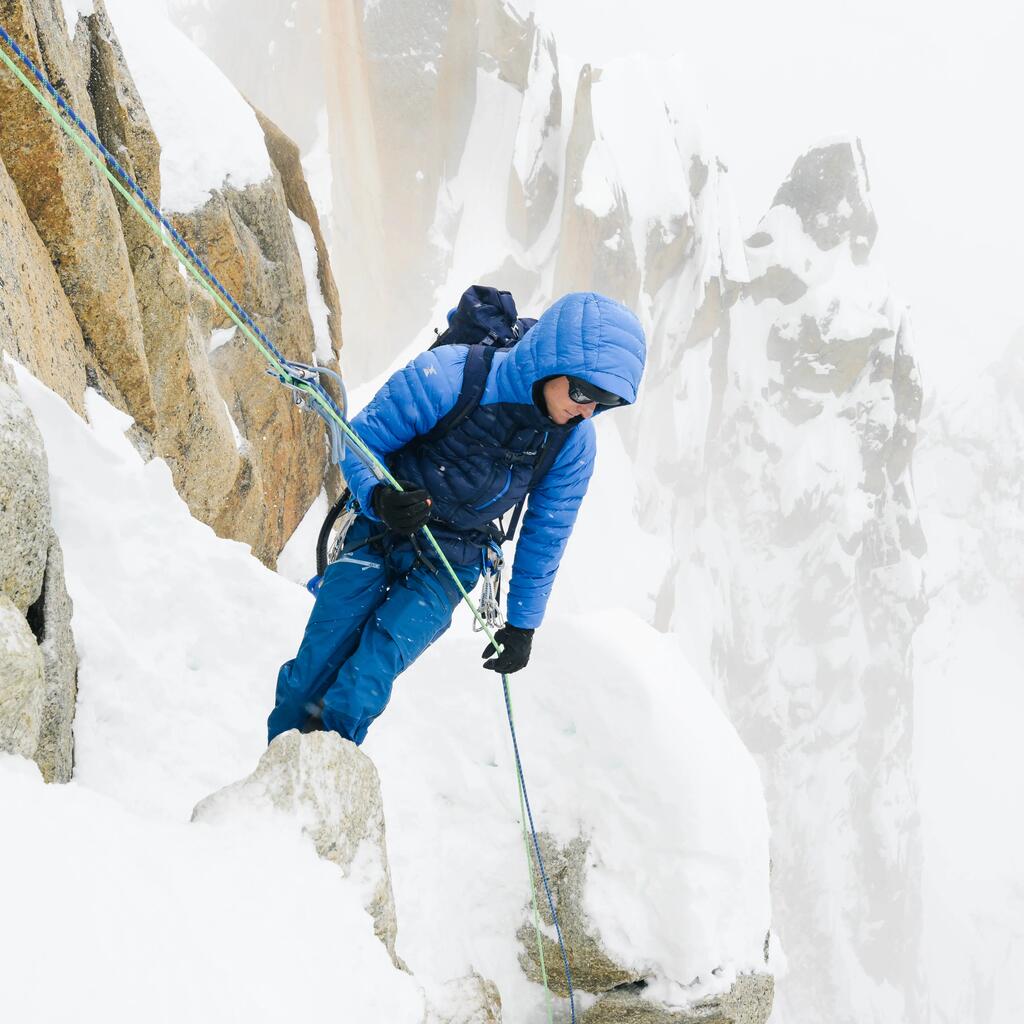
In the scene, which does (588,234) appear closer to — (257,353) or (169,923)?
(257,353)

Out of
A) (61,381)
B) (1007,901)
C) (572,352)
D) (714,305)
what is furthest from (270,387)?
(1007,901)

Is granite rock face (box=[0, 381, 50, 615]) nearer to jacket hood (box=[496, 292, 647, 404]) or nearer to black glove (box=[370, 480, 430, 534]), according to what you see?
black glove (box=[370, 480, 430, 534])

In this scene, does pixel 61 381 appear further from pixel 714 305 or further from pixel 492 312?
pixel 714 305

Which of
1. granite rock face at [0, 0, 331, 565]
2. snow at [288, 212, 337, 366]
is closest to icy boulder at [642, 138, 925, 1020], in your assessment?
snow at [288, 212, 337, 366]

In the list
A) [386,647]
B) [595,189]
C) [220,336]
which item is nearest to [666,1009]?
[386,647]

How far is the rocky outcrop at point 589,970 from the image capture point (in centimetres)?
431

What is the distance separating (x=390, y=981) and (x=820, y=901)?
2244 inches

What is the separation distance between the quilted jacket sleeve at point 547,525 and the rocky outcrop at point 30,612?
2.24 meters

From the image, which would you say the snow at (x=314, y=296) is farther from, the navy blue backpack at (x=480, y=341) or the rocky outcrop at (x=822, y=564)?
the rocky outcrop at (x=822, y=564)

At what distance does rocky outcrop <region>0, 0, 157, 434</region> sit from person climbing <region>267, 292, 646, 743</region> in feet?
9.34

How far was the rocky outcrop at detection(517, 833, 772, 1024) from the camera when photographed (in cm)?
431

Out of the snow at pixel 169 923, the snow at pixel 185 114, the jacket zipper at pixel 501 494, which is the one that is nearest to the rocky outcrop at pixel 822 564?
the snow at pixel 185 114

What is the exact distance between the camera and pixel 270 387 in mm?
9883

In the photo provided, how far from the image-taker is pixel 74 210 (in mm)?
4613
